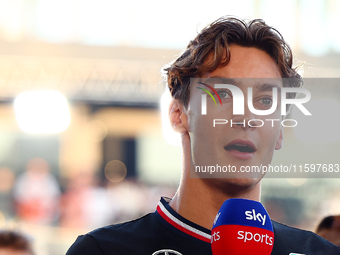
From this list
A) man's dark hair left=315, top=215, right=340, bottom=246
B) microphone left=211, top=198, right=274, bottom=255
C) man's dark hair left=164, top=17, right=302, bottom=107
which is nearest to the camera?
microphone left=211, top=198, right=274, bottom=255

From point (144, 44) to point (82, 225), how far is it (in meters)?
4.48

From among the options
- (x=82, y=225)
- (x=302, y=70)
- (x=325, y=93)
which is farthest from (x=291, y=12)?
(x=302, y=70)

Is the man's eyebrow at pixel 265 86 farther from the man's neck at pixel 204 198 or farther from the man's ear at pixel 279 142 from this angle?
the man's neck at pixel 204 198

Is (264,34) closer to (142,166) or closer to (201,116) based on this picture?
(201,116)

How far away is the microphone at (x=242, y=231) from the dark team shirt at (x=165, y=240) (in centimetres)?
31

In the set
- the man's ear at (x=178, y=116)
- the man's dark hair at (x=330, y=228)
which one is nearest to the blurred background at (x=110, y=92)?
the man's dark hair at (x=330, y=228)

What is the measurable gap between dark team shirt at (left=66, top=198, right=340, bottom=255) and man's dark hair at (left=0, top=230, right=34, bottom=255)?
4.65 ft

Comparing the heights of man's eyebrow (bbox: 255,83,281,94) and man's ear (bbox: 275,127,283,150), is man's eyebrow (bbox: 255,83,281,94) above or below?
above

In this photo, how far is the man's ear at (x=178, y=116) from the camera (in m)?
1.68

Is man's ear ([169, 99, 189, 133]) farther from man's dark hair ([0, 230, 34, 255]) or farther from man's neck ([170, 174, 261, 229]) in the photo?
man's dark hair ([0, 230, 34, 255])

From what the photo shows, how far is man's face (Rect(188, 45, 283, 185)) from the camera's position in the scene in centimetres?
149

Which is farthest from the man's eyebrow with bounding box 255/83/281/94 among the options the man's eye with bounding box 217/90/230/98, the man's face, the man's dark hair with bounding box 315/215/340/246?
the man's dark hair with bounding box 315/215/340/246

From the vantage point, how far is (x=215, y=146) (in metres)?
1.53

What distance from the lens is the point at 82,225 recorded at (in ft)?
22.9
